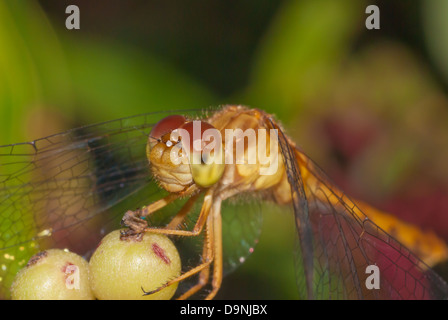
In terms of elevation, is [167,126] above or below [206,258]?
above

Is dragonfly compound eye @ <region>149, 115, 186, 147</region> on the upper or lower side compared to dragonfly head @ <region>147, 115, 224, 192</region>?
upper

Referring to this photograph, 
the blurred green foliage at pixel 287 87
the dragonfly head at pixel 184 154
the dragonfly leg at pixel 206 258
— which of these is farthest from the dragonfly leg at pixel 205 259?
the blurred green foliage at pixel 287 87

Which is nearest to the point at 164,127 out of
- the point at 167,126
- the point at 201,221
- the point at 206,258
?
the point at 167,126

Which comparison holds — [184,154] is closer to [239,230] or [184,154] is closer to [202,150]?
[202,150]

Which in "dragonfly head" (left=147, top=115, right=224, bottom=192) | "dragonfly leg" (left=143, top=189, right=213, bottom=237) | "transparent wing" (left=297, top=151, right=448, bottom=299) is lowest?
"transparent wing" (left=297, top=151, right=448, bottom=299)

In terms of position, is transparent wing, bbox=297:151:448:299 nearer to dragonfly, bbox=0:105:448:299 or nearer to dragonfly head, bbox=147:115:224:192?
dragonfly, bbox=0:105:448:299

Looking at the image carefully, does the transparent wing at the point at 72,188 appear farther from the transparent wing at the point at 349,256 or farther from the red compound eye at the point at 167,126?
the transparent wing at the point at 349,256

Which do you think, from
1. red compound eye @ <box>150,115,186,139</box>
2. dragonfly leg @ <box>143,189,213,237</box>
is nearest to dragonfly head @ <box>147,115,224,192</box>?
red compound eye @ <box>150,115,186,139</box>
